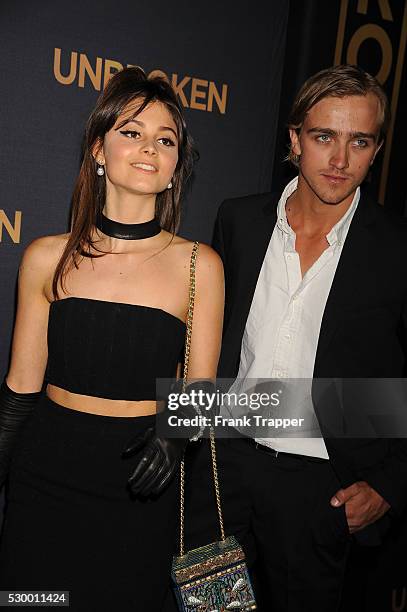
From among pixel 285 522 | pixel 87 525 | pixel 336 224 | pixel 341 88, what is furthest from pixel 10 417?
pixel 341 88

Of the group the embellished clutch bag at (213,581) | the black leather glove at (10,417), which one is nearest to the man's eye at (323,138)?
the black leather glove at (10,417)

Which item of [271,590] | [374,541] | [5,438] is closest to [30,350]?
[5,438]

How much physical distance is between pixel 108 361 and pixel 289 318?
706 mm

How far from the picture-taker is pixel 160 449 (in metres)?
2.18

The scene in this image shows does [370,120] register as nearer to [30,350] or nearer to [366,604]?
[30,350]

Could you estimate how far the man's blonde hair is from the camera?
2508mm

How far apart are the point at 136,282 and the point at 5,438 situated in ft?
2.48

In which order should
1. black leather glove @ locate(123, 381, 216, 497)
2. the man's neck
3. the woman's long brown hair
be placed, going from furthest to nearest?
1. the man's neck
2. the woman's long brown hair
3. black leather glove @ locate(123, 381, 216, 497)

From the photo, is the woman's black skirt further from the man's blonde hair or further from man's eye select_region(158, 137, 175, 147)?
the man's blonde hair

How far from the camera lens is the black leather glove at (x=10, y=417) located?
236cm

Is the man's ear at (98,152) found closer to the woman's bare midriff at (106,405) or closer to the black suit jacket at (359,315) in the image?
the black suit jacket at (359,315)

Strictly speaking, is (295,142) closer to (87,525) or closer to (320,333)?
(320,333)

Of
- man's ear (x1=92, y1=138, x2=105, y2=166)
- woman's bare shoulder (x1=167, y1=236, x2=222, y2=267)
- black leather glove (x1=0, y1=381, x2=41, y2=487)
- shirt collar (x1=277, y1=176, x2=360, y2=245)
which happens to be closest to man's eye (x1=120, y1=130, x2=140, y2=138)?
man's ear (x1=92, y1=138, x2=105, y2=166)

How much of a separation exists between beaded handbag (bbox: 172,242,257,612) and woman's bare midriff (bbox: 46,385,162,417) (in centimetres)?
16
